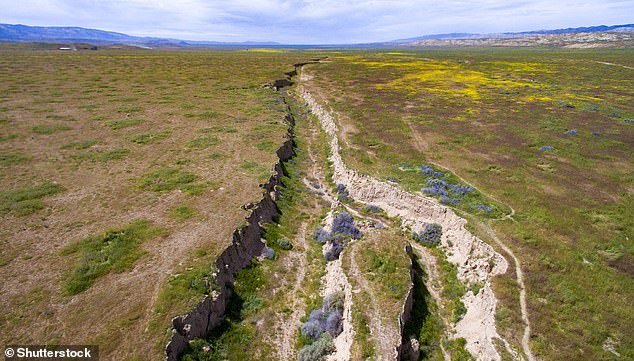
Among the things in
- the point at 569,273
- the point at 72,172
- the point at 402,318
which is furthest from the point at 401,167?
the point at 72,172

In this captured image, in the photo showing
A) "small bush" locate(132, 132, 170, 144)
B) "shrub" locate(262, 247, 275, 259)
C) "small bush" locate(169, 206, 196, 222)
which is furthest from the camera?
"small bush" locate(132, 132, 170, 144)

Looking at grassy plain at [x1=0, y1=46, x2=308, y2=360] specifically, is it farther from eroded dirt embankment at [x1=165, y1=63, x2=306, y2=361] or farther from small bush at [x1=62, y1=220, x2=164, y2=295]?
eroded dirt embankment at [x1=165, y1=63, x2=306, y2=361]

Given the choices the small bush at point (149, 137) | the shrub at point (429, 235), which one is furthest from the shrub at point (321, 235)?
the small bush at point (149, 137)

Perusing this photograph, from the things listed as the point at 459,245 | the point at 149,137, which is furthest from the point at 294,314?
the point at 149,137

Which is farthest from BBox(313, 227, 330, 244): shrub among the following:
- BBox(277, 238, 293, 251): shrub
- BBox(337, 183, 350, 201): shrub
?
BBox(337, 183, 350, 201): shrub

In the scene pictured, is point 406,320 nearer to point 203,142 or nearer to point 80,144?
point 203,142

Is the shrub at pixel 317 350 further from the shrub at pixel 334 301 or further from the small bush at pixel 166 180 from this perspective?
the small bush at pixel 166 180
